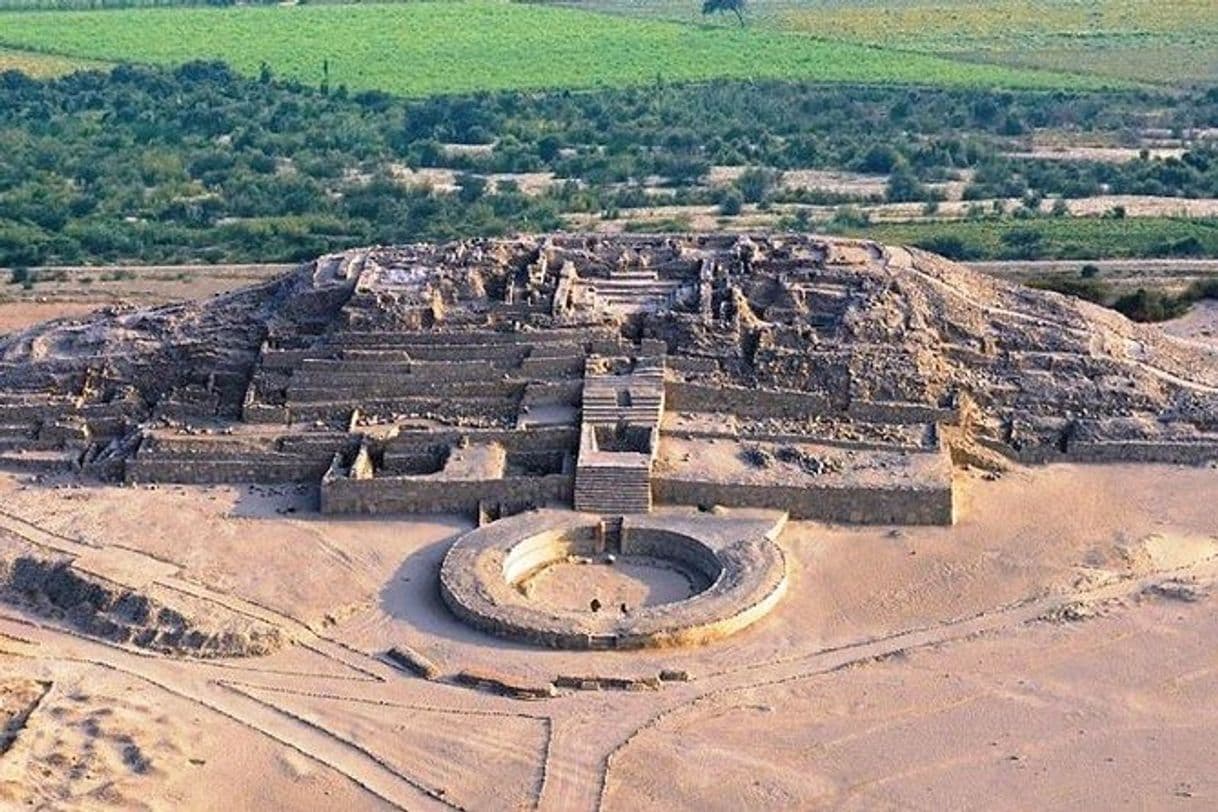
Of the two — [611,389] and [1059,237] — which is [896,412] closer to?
[611,389]

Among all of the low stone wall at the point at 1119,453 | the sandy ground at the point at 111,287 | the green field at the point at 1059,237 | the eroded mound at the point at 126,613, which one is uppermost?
the low stone wall at the point at 1119,453

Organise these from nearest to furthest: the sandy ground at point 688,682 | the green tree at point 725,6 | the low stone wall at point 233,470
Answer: the sandy ground at point 688,682 < the low stone wall at point 233,470 < the green tree at point 725,6

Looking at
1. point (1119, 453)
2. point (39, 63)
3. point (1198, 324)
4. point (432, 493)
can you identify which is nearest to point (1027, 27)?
point (39, 63)

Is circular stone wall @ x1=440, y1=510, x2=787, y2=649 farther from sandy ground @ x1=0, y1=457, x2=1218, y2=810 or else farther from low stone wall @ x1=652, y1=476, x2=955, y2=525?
low stone wall @ x1=652, y1=476, x2=955, y2=525

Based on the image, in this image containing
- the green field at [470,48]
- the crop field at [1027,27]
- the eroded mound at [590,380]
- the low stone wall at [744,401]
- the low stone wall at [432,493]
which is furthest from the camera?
the crop field at [1027,27]

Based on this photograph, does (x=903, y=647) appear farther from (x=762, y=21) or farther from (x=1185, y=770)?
(x=762, y=21)

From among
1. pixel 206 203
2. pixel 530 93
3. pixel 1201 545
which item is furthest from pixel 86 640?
pixel 530 93

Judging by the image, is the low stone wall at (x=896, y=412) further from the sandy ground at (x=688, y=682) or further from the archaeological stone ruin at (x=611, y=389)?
the sandy ground at (x=688, y=682)

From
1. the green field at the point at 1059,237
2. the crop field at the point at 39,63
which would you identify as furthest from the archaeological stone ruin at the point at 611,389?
the crop field at the point at 39,63
